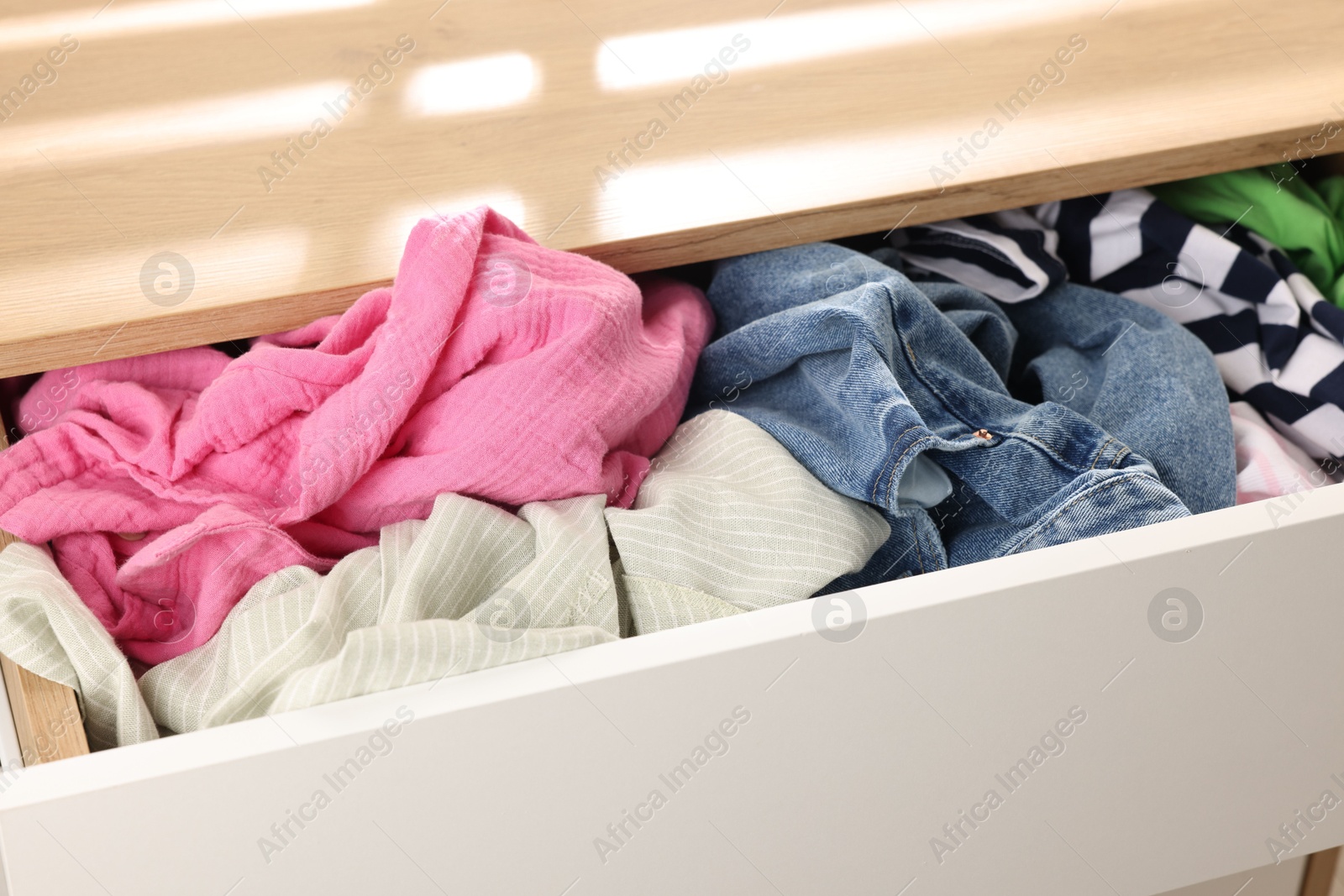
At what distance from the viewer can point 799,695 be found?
1.44ft

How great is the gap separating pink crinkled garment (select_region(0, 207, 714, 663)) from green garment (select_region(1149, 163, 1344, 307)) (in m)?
0.44

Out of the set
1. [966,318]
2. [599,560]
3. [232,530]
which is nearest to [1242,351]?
[966,318]

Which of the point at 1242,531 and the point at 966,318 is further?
the point at 966,318

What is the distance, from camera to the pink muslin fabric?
0.63 metres

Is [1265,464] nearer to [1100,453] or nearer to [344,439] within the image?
[1100,453]

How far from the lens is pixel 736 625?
424 millimetres

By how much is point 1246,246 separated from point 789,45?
34cm

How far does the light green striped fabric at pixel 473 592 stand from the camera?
42 centimetres

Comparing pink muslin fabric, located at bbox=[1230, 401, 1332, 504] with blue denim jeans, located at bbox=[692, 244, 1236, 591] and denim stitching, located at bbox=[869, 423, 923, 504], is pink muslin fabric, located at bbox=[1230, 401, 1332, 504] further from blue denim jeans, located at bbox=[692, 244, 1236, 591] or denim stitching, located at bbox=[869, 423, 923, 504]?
denim stitching, located at bbox=[869, 423, 923, 504]

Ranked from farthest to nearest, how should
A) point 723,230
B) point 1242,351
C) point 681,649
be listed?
point 1242,351 < point 723,230 < point 681,649

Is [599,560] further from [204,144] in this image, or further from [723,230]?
[204,144]

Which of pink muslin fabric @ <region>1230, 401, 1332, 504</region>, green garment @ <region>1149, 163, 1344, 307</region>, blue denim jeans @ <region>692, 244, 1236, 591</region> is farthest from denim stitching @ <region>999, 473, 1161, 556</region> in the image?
green garment @ <region>1149, 163, 1344, 307</region>

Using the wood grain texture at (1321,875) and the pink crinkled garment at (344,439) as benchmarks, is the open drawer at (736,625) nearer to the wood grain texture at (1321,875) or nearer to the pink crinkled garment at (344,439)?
the pink crinkled garment at (344,439)

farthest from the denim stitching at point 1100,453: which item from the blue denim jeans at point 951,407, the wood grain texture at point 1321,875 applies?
the wood grain texture at point 1321,875
